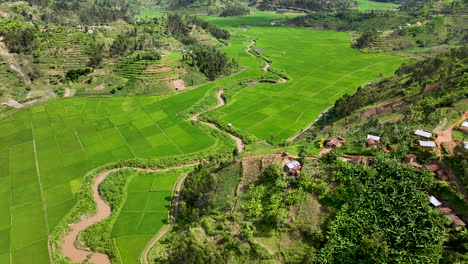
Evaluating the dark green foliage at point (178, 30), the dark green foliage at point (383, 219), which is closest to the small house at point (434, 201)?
the dark green foliage at point (383, 219)

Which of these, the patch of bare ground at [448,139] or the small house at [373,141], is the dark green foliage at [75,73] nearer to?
the small house at [373,141]

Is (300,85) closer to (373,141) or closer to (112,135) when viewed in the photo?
(373,141)

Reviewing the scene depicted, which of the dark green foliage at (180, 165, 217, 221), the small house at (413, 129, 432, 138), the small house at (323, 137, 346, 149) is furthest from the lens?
the small house at (323, 137, 346, 149)

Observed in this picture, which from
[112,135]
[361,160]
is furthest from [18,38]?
[361,160]

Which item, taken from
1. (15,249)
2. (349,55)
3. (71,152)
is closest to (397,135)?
(15,249)

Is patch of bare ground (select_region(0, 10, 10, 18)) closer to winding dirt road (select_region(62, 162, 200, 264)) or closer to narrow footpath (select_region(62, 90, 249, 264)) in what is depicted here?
narrow footpath (select_region(62, 90, 249, 264))

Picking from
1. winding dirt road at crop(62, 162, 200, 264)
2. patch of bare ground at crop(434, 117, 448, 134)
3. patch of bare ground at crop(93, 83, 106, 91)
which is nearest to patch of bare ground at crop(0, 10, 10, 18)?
patch of bare ground at crop(93, 83, 106, 91)
